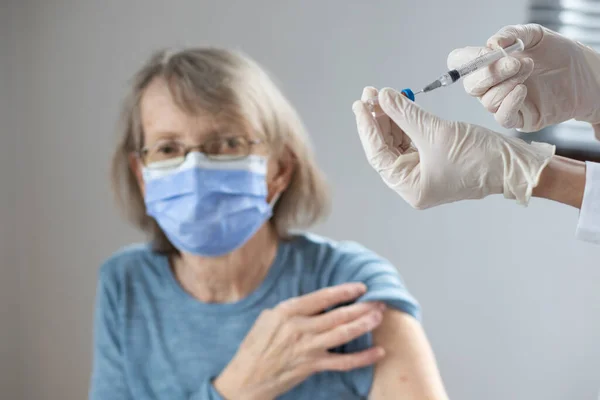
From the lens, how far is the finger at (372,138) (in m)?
1.00

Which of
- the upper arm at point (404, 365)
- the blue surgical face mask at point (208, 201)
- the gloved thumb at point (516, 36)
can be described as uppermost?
the gloved thumb at point (516, 36)

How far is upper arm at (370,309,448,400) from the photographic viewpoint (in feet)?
4.19

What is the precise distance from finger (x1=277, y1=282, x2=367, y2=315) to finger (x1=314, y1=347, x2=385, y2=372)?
104 millimetres

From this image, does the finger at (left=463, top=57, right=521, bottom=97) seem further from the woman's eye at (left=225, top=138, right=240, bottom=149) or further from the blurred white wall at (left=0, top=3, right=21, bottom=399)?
the blurred white wall at (left=0, top=3, right=21, bottom=399)

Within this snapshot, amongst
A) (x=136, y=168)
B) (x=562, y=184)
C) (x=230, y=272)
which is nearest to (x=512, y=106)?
(x=562, y=184)

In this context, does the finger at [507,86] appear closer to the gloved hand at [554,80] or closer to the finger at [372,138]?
the gloved hand at [554,80]

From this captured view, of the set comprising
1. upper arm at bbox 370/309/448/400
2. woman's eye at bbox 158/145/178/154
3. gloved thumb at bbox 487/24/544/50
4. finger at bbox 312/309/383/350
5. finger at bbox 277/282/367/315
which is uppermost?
gloved thumb at bbox 487/24/544/50

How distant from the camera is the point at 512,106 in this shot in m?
0.98

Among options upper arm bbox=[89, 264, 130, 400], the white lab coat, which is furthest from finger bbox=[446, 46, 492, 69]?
upper arm bbox=[89, 264, 130, 400]

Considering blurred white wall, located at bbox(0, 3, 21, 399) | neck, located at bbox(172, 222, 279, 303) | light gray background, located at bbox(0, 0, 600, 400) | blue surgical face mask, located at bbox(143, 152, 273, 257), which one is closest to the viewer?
blue surgical face mask, located at bbox(143, 152, 273, 257)

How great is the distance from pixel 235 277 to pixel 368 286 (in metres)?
0.32

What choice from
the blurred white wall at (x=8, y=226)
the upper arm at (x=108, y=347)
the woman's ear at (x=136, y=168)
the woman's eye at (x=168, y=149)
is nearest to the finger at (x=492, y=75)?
the woman's eye at (x=168, y=149)

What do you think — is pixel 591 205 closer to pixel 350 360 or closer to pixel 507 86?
pixel 507 86

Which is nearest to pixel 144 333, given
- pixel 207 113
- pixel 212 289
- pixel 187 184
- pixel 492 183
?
pixel 212 289
